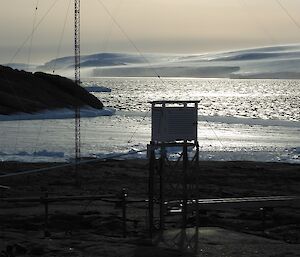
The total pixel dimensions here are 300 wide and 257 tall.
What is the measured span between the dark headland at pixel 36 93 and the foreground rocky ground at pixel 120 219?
42750mm

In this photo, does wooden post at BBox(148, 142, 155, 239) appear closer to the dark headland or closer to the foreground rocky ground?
the foreground rocky ground

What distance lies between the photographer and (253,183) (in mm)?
30109

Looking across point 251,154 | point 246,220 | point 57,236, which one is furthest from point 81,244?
point 251,154

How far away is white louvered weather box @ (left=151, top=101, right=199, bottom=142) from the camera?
17453 millimetres

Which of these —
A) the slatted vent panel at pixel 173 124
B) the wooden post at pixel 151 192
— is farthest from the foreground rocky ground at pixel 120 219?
the slatted vent panel at pixel 173 124

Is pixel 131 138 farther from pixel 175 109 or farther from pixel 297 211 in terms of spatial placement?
pixel 175 109

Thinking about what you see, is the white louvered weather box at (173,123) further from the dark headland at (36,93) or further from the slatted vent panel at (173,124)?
the dark headland at (36,93)

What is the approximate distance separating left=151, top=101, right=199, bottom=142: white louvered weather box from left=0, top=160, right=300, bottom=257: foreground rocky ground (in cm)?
224

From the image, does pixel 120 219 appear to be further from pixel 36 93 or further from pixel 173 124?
pixel 36 93

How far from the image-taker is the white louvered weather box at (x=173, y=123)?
1745 centimetres

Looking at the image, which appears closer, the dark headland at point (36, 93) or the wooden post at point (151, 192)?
the wooden post at point (151, 192)

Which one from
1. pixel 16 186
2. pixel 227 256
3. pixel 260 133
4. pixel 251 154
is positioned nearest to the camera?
pixel 227 256

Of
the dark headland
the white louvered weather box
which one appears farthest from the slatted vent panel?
the dark headland

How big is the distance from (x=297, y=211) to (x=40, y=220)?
26.9ft
